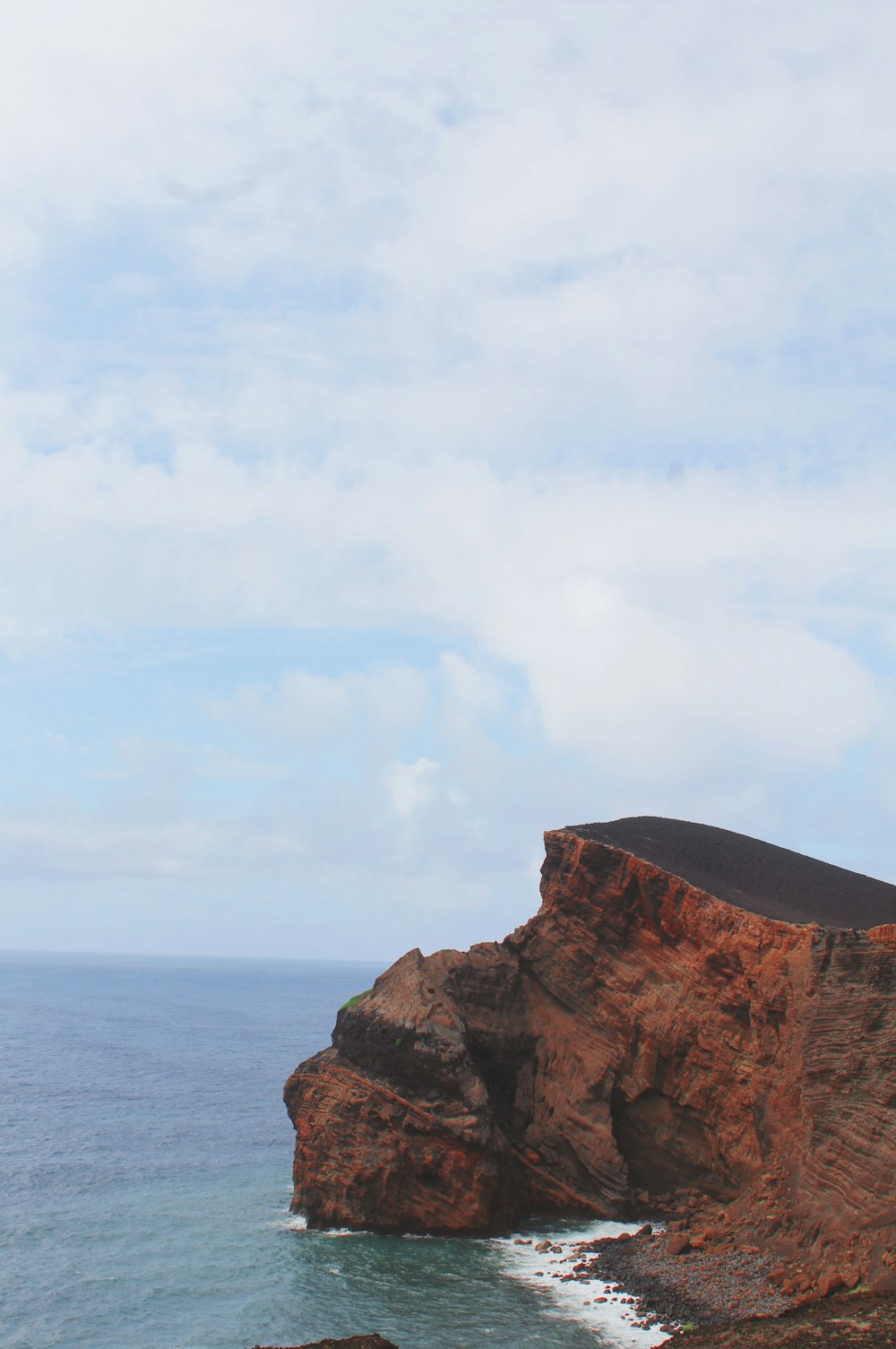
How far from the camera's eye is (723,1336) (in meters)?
29.8

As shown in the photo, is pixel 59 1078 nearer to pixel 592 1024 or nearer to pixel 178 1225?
pixel 178 1225

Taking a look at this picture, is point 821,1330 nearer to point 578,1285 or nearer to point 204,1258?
point 578,1285

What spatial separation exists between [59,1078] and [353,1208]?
52.7 meters

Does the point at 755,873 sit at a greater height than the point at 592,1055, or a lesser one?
greater

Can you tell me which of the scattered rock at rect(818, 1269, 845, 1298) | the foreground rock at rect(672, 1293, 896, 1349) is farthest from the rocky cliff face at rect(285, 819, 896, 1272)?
the foreground rock at rect(672, 1293, 896, 1349)

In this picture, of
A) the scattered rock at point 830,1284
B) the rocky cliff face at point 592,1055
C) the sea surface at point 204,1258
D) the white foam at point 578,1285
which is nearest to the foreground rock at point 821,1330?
the scattered rock at point 830,1284

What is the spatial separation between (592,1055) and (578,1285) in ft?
35.0

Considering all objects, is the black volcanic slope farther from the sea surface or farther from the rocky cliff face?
the sea surface

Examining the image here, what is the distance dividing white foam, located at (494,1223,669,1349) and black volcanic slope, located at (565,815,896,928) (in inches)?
560

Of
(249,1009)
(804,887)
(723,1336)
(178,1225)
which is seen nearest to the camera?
(723,1336)

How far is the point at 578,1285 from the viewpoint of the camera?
36.5 meters

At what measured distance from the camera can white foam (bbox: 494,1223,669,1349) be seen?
32281 mm

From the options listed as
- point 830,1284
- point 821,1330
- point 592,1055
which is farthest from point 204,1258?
point 821,1330

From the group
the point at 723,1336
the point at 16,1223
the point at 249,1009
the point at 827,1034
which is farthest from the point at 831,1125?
the point at 249,1009
